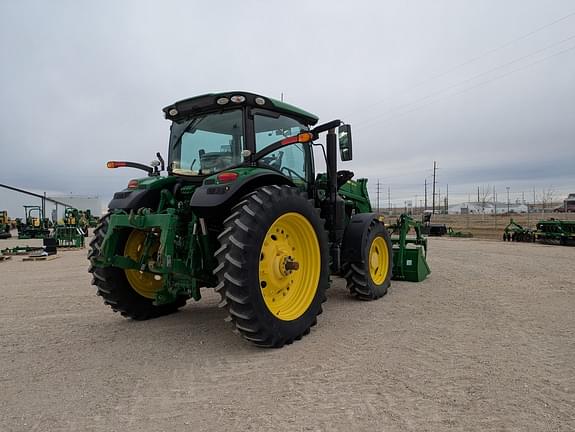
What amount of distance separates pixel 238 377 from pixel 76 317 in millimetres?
3124

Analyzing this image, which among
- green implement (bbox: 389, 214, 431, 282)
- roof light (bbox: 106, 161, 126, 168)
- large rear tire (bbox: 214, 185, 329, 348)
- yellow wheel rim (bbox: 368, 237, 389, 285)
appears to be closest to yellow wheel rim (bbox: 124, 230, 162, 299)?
roof light (bbox: 106, 161, 126, 168)

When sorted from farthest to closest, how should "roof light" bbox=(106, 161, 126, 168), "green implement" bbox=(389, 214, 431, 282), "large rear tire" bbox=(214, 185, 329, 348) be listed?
"green implement" bbox=(389, 214, 431, 282)
"roof light" bbox=(106, 161, 126, 168)
"large rear tire" bbox=(214, 185, 329, 348)

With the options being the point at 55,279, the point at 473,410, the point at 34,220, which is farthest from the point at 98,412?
the point at 34,220

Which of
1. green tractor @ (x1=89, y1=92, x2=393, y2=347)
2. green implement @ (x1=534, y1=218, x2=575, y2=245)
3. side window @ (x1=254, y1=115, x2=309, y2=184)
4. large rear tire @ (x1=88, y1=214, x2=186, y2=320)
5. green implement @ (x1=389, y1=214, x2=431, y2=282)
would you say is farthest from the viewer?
green implement @ (x1=534, y1=218, x2=575, y2=245)

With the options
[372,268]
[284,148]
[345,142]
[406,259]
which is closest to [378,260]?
[372,268]

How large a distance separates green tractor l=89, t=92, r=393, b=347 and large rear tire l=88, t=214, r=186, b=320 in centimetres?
1

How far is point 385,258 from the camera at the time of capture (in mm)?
6785

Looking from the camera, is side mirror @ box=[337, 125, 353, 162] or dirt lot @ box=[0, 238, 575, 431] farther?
side mirror @ box=[337, 125, 353, 162]

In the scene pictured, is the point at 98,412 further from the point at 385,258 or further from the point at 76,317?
the point at 385,258

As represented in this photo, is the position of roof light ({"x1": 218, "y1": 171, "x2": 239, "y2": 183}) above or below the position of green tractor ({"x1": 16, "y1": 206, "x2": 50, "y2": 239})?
above

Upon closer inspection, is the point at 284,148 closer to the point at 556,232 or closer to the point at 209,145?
the point at 209,145

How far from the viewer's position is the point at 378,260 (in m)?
6.68

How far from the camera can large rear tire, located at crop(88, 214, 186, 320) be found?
4645 mm

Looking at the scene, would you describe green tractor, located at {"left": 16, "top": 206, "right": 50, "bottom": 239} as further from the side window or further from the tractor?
the side window
